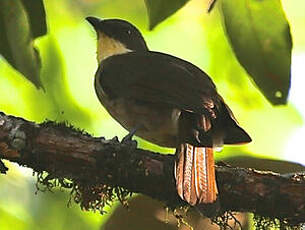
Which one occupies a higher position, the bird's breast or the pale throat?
the bird's breast

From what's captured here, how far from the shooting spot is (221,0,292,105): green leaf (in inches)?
107

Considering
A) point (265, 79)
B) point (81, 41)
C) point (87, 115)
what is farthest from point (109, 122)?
point (265, 79)

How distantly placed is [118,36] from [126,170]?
1469 mm

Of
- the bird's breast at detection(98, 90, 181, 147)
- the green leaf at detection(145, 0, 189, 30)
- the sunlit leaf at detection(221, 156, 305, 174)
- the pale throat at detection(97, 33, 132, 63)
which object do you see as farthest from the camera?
the pale throat at detection(97, 33, 132, 63)

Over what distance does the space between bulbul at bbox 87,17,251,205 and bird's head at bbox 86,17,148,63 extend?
391mm

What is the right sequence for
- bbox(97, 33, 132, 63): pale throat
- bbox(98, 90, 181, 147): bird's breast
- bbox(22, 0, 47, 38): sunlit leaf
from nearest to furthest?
1. bbox(22, 0, 47, 38): sunlit leaf
2. bbox(98, 90, 181, 147): bird's breast
3. bbox(97, 33, 132, 63): pale throat

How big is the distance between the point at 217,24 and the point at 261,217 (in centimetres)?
163

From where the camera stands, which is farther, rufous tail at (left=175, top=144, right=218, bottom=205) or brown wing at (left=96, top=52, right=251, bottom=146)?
brown wing at (left=96, top=52, right=251, bottom=146)

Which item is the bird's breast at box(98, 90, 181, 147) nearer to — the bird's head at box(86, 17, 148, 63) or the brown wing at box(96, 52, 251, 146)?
the brown wing at box(96, 52, 251, 146)

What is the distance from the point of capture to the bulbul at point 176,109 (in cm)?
279

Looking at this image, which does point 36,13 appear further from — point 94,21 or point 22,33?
point 94,21

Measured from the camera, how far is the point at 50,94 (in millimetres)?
3902

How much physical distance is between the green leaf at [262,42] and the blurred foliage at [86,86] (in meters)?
0.85

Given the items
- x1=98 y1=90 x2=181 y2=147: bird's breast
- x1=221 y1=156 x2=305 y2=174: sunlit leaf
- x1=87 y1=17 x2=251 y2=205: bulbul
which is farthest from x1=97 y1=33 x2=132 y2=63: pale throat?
x1=221 y1=156 x2=305 y2=174: sunlit leaf
